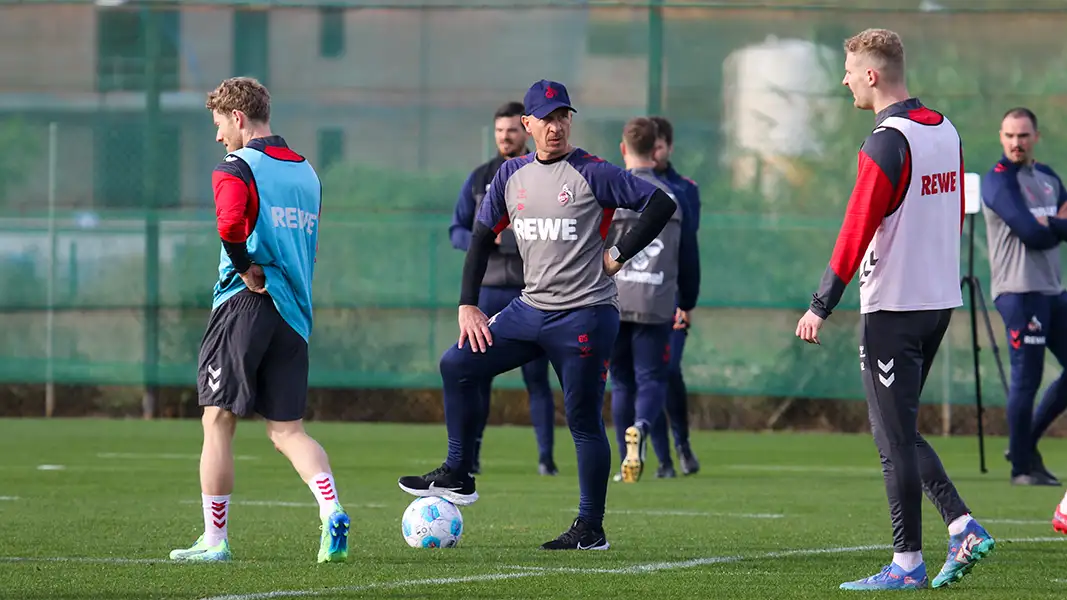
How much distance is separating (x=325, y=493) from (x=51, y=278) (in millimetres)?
10381

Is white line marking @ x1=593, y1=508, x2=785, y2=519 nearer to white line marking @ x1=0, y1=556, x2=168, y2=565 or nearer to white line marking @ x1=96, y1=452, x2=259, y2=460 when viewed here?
white line marking @ x1=0, y1=556, x2=168, y2=565

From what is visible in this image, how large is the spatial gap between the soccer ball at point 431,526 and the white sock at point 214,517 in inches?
33.8

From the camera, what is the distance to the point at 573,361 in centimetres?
778

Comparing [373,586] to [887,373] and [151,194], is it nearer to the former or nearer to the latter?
[887,373]

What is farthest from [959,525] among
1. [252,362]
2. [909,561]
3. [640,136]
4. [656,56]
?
[656,56]

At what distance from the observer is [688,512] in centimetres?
963

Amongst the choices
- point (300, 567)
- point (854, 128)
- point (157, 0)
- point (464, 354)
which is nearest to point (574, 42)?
point (854, 128)

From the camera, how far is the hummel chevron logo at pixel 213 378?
723 cm

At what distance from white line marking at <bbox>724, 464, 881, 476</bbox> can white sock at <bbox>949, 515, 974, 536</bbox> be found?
6109mm

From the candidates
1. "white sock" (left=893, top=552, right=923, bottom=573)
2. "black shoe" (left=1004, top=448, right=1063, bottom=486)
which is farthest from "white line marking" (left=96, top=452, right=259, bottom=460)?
"white sock" (left=893, top=552, right=923, bottom=573)

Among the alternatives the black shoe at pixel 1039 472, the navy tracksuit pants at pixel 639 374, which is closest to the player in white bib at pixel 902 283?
the navy tracksuit pants at pixel 639 374

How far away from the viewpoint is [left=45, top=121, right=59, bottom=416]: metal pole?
16.9 m

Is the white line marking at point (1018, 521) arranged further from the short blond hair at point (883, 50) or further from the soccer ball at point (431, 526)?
the short blond hair at point (883, 50)

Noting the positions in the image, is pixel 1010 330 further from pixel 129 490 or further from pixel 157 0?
pixel 157 0
